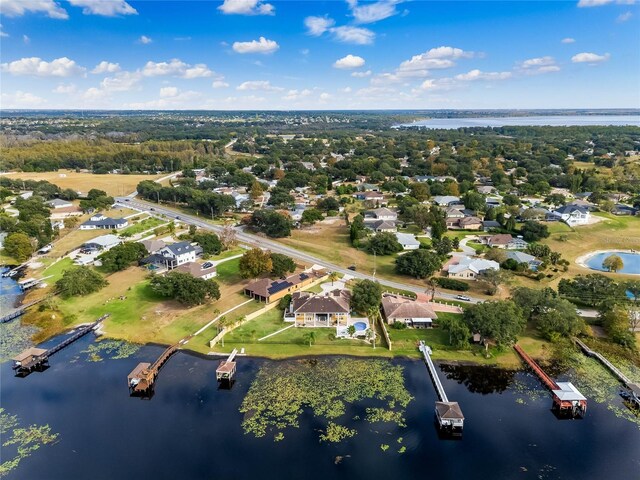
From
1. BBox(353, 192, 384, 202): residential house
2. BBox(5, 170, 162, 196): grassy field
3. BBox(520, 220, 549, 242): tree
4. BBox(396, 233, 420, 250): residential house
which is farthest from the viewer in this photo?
BBox(5, 170, 162, 196): grassy field

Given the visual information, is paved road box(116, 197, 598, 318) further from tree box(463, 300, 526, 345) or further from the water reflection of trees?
the water reflection of trees

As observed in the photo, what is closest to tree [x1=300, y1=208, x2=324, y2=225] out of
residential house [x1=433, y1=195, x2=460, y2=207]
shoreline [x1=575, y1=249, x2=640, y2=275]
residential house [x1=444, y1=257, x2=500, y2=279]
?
residential house [x1=444, y1=257, x2=500, y2=279]

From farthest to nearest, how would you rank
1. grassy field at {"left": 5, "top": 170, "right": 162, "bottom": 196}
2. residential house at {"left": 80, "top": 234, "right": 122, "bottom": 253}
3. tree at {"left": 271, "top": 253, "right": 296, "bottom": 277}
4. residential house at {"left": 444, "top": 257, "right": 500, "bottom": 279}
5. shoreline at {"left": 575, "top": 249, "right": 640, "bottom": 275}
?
grassy field at {"left": 5, "top": 170, "right": 162, "bottom": 196}
residential house at {"left": 80, "top": 234, "right": 122, "bottom": 253}
shoreline at {"left": 575, "top": 249, "right": 640, "bottom": 275}
residential house at {"left": 444, "top": 257, "right": 500, "bottom": 279}
tree at {"left": 271, "top": 253, "right": 296, "bottom": 277}

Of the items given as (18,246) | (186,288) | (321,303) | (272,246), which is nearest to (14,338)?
(186,288)

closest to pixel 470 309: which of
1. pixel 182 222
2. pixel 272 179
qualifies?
pixel 182 222

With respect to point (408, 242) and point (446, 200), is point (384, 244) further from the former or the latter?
point (446, 200)

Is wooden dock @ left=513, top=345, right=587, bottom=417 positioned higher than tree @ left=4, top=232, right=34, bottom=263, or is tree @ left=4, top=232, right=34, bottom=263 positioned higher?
tree @ left=4, top=232, right=34, bottom=263

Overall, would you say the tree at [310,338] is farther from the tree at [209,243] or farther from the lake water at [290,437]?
the tree at [209,243]
